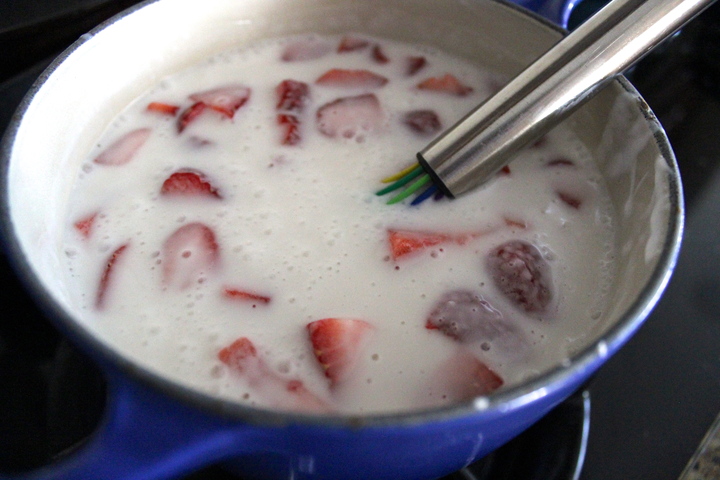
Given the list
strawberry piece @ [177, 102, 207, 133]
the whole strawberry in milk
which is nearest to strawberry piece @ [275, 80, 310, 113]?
the whole strawberry in milk

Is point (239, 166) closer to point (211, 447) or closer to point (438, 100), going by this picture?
point (438, 100)

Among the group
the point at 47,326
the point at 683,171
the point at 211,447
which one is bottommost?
the point at 47,326

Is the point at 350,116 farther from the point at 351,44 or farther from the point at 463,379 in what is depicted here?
the point at 463,379

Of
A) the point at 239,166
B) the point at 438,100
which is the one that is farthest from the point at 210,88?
the point at 438,100

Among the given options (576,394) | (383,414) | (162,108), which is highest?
(383,414)

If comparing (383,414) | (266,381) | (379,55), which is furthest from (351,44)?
(383,414)

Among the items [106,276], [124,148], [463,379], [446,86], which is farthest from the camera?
[446,86]

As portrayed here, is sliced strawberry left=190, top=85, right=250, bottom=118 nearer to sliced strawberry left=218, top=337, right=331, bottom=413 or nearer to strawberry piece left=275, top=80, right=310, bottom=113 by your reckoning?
strawberry piece left=275, top=80, right=310, bottom=113
